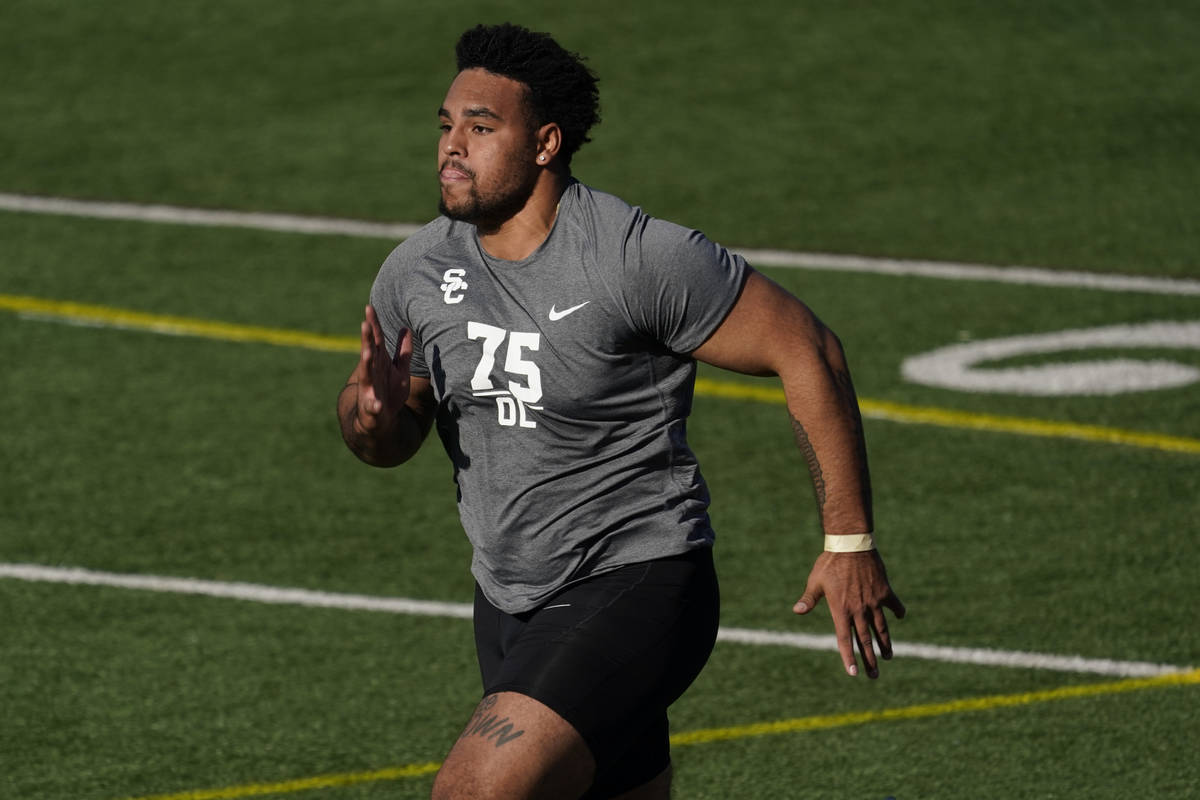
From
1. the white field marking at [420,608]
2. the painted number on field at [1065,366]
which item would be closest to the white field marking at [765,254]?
the painted number on field at [1065,366]

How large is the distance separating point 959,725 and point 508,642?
2239mm

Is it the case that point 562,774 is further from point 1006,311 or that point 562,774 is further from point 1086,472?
point 1006,311

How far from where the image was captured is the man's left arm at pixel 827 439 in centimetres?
437

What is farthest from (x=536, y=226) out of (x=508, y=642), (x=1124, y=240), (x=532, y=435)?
(x=1124, y=240)

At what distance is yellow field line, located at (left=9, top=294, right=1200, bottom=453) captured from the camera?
9266 millimetres

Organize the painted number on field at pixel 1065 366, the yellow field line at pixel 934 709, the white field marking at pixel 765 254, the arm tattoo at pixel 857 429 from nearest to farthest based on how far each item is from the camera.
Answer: the arm tattoo at pixel 857 429 → the yellow field line at pixel 934 709 → the painted number on field at pixel 1065 366 → the white field marking at pixel 765 254

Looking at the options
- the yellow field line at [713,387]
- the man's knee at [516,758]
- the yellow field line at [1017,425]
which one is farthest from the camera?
the yellow field line at [713,387]

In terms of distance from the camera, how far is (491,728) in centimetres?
420

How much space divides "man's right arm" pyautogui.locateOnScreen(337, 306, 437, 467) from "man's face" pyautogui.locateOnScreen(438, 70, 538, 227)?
1.15 feet

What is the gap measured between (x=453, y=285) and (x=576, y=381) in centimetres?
41

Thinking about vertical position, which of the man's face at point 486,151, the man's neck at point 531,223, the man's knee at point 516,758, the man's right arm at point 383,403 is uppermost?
the man's face at point 486,151

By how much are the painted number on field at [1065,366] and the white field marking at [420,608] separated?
3.02 m

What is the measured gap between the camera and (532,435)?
4.64m

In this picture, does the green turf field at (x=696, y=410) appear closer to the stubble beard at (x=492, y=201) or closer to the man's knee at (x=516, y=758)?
the man's knee at (x=516, y=758)
